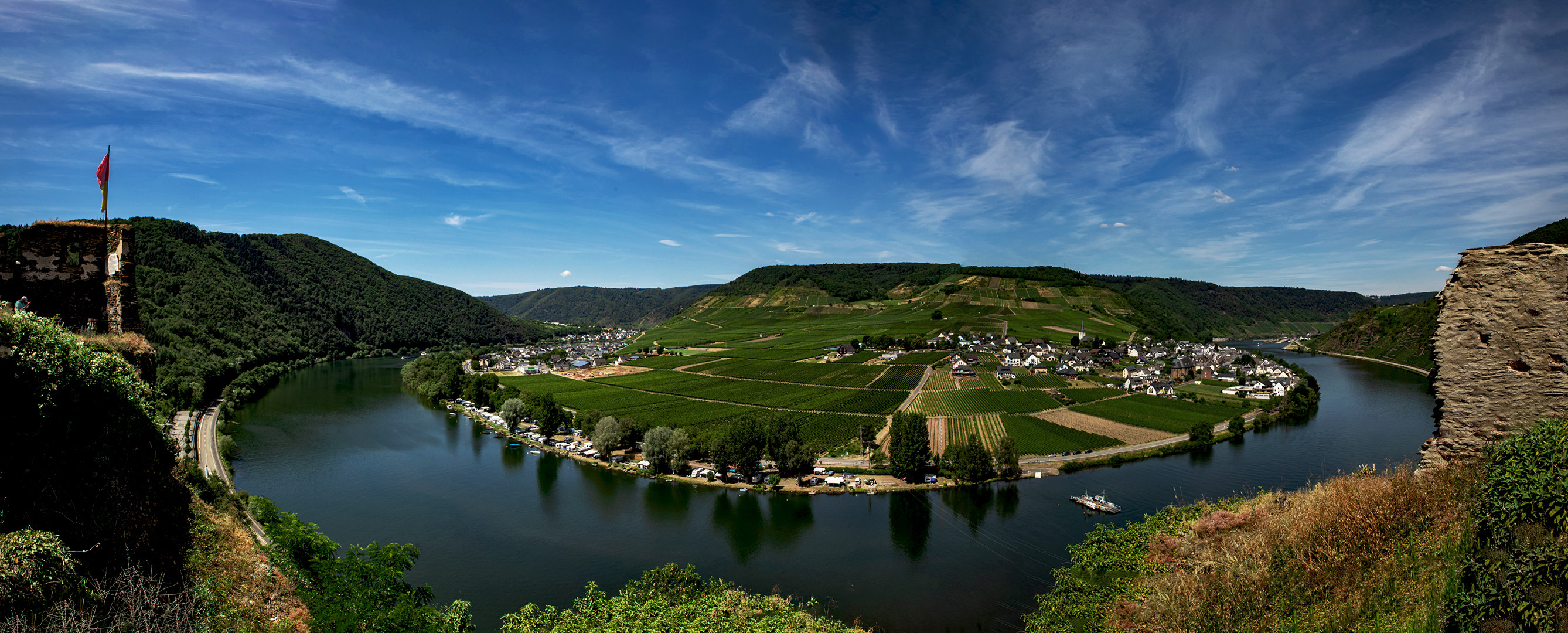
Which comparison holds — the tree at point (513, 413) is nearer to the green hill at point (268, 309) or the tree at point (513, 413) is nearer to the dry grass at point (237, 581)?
the green hill at point (268, 309)

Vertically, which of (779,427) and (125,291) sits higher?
(125,291)

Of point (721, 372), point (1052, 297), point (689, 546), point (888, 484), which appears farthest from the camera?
point (1052, 297)

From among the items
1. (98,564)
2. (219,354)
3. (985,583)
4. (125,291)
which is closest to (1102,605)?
(985,583)

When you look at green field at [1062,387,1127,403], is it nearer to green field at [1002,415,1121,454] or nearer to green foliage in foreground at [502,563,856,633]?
green field at [1002,415,1121,454]

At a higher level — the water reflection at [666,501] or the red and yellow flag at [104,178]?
the red and yellow flag at [104,178]

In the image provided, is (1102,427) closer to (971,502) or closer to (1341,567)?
(971,502)

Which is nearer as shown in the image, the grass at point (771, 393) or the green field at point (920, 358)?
the grass at point (771, 393)

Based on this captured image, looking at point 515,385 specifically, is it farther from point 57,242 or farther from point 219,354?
point 57,242

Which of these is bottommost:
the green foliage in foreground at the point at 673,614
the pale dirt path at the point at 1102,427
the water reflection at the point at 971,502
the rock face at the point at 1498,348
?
the water reflection at the point at 971,502

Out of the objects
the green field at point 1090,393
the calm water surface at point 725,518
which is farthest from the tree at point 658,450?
the green field at point 1090,393
